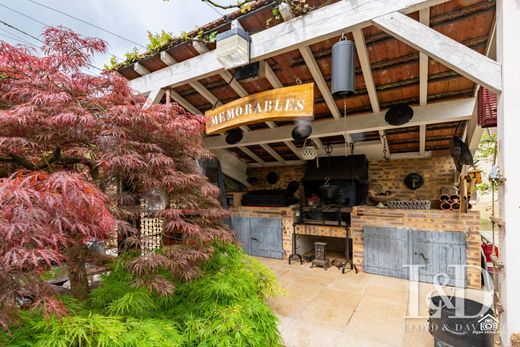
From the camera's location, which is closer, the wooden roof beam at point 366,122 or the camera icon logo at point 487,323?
the camera icon logo at point 487,323

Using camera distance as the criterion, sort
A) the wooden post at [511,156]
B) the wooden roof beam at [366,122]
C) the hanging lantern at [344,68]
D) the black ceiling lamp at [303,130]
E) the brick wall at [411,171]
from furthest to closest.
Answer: the brick wall at [411,171]
the black ceiling lamp at [303,130]
the wooden roof beam at [366,122]
the hanging lantern at [344,68]
the wooden post at [511,156]

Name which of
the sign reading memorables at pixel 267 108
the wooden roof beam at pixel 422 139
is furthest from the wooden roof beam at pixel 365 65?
the wooden roof beam at pixel 422 139

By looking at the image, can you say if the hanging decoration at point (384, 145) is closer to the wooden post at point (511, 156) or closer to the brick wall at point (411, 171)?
the brick wall at point (411, 171)

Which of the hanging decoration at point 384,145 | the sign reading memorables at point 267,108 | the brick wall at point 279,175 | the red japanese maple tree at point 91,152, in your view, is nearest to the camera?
the red japanese maple tree at point 91,152

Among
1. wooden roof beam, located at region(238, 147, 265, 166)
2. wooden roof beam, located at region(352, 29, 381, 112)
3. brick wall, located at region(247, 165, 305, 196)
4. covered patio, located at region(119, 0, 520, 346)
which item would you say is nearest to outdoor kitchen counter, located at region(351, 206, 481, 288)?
covered patio, located at region(119, 0, 520, 346)

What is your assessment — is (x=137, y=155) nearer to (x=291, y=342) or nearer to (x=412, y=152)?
(x=291, y=342)

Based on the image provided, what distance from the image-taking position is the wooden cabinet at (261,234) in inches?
203

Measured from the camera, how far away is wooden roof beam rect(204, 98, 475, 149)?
345 centimetres

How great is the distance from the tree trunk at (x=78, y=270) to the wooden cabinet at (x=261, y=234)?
3273mm

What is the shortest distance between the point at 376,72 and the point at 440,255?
299 centimetres

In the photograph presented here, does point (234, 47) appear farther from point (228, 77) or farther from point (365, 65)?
point (365, 65)

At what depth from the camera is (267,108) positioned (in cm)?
257

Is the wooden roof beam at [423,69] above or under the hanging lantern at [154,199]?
above

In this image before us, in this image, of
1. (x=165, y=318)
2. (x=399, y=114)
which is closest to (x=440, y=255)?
(x=399, y=114)
